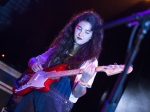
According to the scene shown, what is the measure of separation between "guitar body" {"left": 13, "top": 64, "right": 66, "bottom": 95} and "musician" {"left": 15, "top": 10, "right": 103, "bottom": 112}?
0.04 metres

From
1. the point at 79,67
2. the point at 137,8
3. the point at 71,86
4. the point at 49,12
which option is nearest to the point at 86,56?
the point at 79,67

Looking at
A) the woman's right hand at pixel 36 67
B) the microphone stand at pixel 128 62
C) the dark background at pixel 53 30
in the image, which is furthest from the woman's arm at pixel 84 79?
the dark background at pixel 53 30

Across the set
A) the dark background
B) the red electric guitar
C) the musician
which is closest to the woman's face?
the musician

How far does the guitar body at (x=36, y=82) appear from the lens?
5.88 feet

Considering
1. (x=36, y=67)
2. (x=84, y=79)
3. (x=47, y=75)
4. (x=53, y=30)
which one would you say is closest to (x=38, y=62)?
(x=36, y=67)

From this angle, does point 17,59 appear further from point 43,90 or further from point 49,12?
point 43,90

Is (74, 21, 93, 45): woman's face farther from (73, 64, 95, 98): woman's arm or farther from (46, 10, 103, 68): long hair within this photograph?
(73, 64, 95, 98): woman's arm

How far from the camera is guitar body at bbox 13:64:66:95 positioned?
70.6 inches

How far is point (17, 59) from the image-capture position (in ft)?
11.5

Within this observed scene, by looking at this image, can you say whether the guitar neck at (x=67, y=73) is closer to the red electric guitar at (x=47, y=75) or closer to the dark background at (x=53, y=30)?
the red electric guitar at (x=47, y=75)

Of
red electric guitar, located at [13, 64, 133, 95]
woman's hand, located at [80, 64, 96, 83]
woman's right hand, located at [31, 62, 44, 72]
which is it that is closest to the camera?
woman's hand, located at [80, 64, 96, 83]

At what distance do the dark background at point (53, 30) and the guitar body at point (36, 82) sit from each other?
4.18 ft

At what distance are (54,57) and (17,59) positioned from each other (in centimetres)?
165

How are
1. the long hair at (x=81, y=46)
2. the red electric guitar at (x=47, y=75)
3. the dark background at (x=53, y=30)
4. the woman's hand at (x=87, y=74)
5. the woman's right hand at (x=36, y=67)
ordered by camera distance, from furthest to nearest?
the dark background at (x=53, y=30), the woman's right hand at (x=36, y=67), the long hair at (x=81, y=46), the red electric guitar at (x=47, y=75), the woman's hand at (x=87, y=74)
